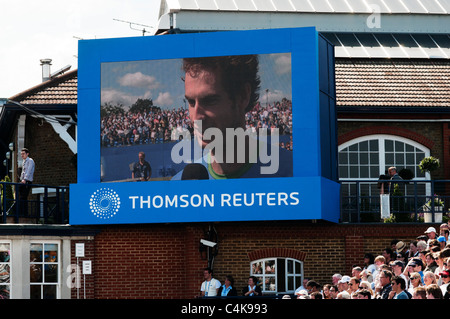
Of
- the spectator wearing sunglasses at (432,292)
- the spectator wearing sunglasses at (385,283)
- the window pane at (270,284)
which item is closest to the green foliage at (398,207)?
the window pane at (270,284)

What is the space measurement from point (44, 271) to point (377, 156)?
33.1 feet

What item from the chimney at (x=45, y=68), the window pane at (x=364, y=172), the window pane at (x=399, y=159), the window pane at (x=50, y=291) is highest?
the chimney at (x=45, y=68)

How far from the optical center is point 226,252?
25.8 metres

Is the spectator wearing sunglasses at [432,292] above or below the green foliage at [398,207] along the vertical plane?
below

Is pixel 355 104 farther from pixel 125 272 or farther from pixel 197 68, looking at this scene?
pixel 125 272

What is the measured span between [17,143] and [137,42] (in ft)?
23.0

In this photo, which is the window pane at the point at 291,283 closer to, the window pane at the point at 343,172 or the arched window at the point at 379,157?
the arched window at the point at 379,157

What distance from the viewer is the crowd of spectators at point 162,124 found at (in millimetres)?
25000

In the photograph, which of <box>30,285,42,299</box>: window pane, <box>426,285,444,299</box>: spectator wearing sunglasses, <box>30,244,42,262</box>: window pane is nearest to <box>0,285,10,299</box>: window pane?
<box>30,285,42,299</box>: window pane

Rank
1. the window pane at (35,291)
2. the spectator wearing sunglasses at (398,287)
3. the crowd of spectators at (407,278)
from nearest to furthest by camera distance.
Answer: the crowd of spectators at (407,278) < the spectator wearing sunglasses at (398,287) < the window pane at (35,291)

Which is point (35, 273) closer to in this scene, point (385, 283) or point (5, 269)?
point (5, 269)

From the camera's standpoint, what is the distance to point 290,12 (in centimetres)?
3325

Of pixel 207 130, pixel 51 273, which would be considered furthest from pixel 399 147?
pixel 51 273

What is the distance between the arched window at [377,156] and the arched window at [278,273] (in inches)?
161
